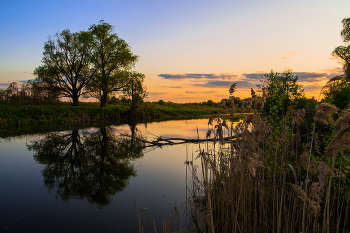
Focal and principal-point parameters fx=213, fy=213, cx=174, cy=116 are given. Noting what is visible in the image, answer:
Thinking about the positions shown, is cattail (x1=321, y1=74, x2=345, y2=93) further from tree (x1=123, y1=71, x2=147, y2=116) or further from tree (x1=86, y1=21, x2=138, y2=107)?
tree (x1=86, y1=21, x2=138, y2=107)

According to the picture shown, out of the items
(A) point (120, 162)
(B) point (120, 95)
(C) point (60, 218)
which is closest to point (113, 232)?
(C) point (60, 218)

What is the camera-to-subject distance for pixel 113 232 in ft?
9.86

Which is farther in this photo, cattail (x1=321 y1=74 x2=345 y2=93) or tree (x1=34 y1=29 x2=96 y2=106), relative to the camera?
tree (x1=34 y1=29 x2=96 y2=106)

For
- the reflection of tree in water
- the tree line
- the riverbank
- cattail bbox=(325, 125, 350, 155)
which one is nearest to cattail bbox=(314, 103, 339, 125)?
cattail bbox=(325, 125, 350, 155)

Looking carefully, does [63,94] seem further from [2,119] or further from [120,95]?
[2,119]

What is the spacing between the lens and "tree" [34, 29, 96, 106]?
24.6 metres

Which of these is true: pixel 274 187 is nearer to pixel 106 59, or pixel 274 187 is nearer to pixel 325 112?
pixel 325 112

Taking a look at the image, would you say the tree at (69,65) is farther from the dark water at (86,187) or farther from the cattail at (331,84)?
the cattail at (331,84)

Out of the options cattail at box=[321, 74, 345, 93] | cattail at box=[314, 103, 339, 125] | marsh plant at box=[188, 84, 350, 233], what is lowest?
marsh plant at box=[188, 84, 350, 233]

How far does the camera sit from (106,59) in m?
26.0

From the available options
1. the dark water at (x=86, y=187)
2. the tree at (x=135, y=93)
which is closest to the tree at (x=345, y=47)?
the tree at (x=135, y=93)

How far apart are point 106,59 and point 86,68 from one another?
2727mm

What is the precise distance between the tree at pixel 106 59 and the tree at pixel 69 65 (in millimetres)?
848

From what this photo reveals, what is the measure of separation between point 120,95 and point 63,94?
6.83 metres
